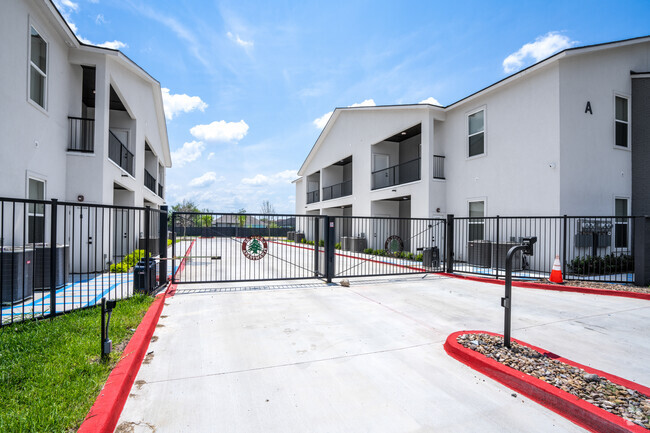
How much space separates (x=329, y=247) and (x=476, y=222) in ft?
25.5

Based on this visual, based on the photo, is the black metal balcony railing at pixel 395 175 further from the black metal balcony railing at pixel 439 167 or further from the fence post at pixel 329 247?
the fence post at pixel 329 247

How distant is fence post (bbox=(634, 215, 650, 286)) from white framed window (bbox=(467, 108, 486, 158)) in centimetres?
614

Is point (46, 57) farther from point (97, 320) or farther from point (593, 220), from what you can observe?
point (593, 220)

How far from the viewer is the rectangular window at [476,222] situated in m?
13.4

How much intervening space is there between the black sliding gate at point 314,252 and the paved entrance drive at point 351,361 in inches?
92.5

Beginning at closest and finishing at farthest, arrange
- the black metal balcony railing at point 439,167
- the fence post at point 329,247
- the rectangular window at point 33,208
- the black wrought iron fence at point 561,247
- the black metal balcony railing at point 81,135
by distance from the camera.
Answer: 1. the rectangular window at point 33,208
2. the fence post at point 329,247
3. the black wrought iron fence at point 561,247
4. the black metal balcony railing at point 81,135
5. the black metal balcony railing at point 439,167

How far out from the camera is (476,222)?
13.7 m

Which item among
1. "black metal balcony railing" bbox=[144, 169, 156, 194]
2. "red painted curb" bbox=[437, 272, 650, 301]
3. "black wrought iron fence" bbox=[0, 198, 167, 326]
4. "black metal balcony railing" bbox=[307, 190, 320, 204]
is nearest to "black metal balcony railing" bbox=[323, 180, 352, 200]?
"black metal balcony railing" bbox=[307, 190, 320, 204]

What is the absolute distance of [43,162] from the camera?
8570mm

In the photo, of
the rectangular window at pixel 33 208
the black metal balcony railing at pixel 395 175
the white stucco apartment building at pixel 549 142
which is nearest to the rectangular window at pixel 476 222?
the white stucco apartment building at pixel 549 142

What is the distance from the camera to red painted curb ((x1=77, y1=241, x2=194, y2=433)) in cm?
252

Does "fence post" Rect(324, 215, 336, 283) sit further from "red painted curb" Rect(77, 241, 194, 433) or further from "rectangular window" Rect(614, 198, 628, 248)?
"rectangular window" Rect(614, 198, 628, 248)

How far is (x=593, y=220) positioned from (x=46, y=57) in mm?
17661

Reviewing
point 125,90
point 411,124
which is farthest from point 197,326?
point 411,124
